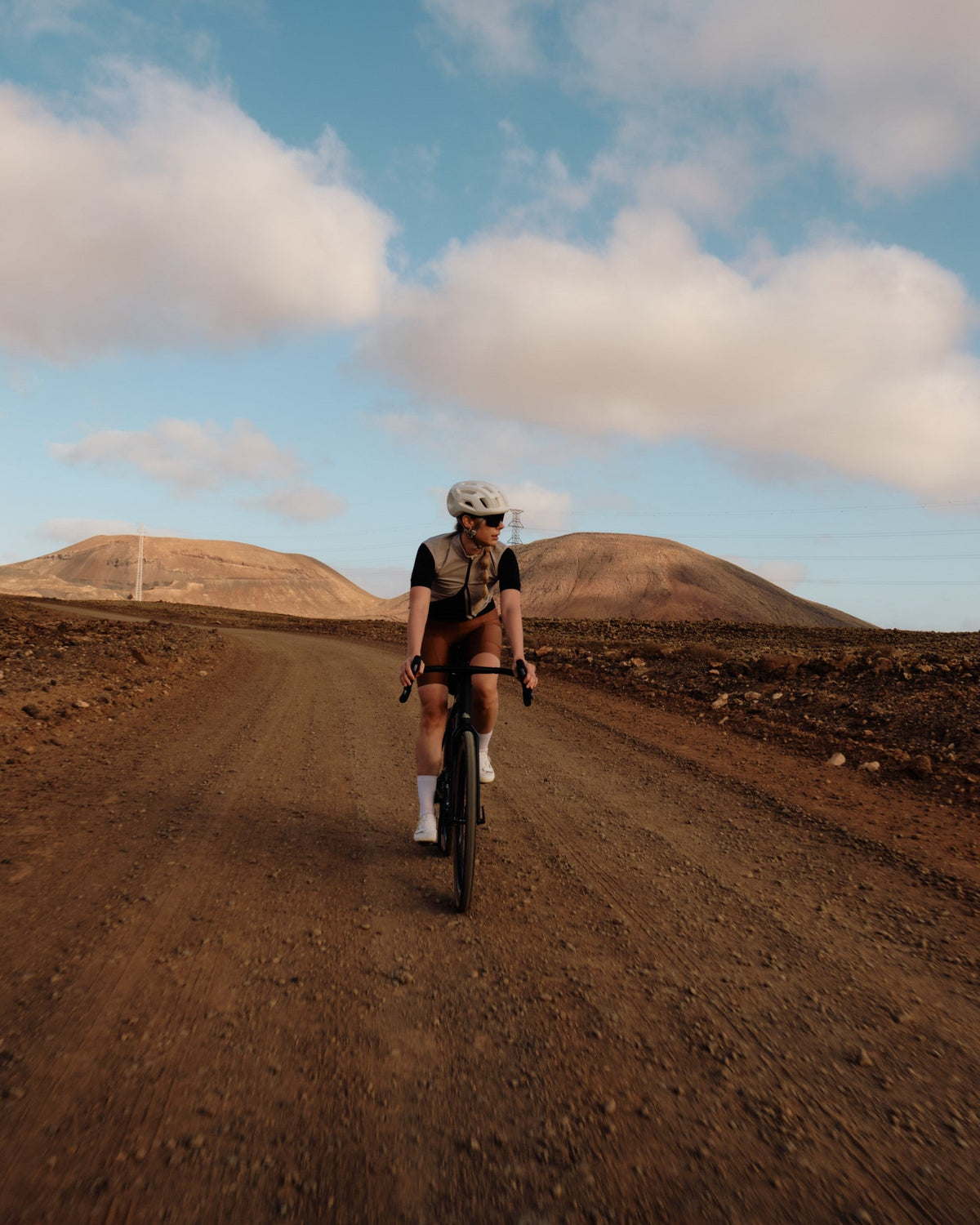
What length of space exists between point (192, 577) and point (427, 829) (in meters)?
177

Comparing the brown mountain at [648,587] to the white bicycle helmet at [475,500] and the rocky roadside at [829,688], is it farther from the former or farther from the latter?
the white bicycle helmet at [475,500]

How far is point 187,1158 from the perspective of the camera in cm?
210

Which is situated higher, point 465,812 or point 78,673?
point 465,812

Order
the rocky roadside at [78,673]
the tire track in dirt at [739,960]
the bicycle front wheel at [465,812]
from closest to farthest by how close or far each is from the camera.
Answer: the tire track in dirt at [739,960] < the bicycle front wheel at [465,812] < the rocky roadside at [78,673]

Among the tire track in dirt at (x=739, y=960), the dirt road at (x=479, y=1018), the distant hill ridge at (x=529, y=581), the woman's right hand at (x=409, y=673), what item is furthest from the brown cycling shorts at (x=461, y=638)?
the distant hill ridge at (x=529, y=581)

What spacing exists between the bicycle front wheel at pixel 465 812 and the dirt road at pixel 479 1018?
0.19m

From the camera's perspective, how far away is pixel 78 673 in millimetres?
11688

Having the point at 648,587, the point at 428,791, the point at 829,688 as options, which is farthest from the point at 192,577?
the point at 428,791

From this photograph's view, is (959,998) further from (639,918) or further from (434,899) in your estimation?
(434,899)

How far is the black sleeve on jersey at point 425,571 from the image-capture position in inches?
177

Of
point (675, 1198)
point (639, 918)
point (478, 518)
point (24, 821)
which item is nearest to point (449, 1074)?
point (675, 1198)

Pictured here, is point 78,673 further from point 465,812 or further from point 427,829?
point 465,812

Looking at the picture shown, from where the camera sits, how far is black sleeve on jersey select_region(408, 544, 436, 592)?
4.51m

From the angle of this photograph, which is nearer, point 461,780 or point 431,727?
point 461,780
